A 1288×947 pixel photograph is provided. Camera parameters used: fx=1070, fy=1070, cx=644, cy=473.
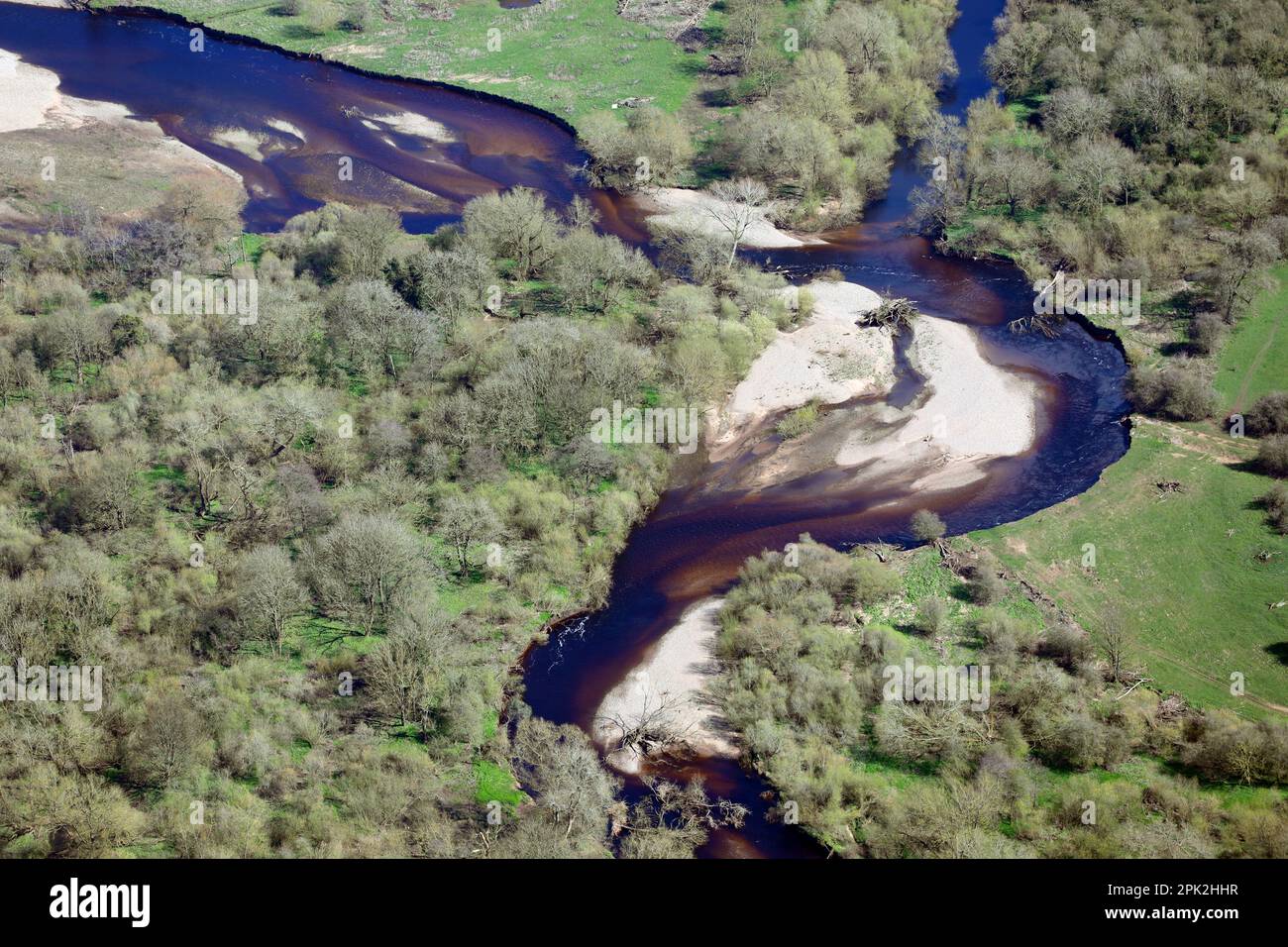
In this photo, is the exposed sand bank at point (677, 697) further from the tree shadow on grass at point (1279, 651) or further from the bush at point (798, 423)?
the tree shadow on grass at point (1279, 651)

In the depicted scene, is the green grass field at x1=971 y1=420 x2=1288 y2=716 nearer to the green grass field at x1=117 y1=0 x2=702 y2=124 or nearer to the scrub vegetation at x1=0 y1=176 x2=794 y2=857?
the scrub vegetation at x1=0 y1=176 x2=794 y2=857

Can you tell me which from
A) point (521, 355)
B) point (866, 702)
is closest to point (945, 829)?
point (866, 702)

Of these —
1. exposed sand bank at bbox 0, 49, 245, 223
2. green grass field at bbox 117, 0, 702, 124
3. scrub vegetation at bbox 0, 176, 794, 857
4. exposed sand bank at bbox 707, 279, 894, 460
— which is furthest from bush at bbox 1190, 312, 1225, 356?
exposed sand bank at bbox 0, 49, 245, 223

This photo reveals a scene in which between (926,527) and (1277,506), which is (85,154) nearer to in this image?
(926,527)

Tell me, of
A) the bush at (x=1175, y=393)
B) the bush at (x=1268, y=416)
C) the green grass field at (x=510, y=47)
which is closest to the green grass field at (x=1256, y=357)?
the bush at (x=1268, y=416)

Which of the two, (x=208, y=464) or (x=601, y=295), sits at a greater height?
(x=601, y=295)

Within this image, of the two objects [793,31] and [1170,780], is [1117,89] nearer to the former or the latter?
[793,31]

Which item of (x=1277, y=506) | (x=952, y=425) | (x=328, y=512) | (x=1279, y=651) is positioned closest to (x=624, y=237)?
(x=952, y=425)

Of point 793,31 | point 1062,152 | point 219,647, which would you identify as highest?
point 793,31
